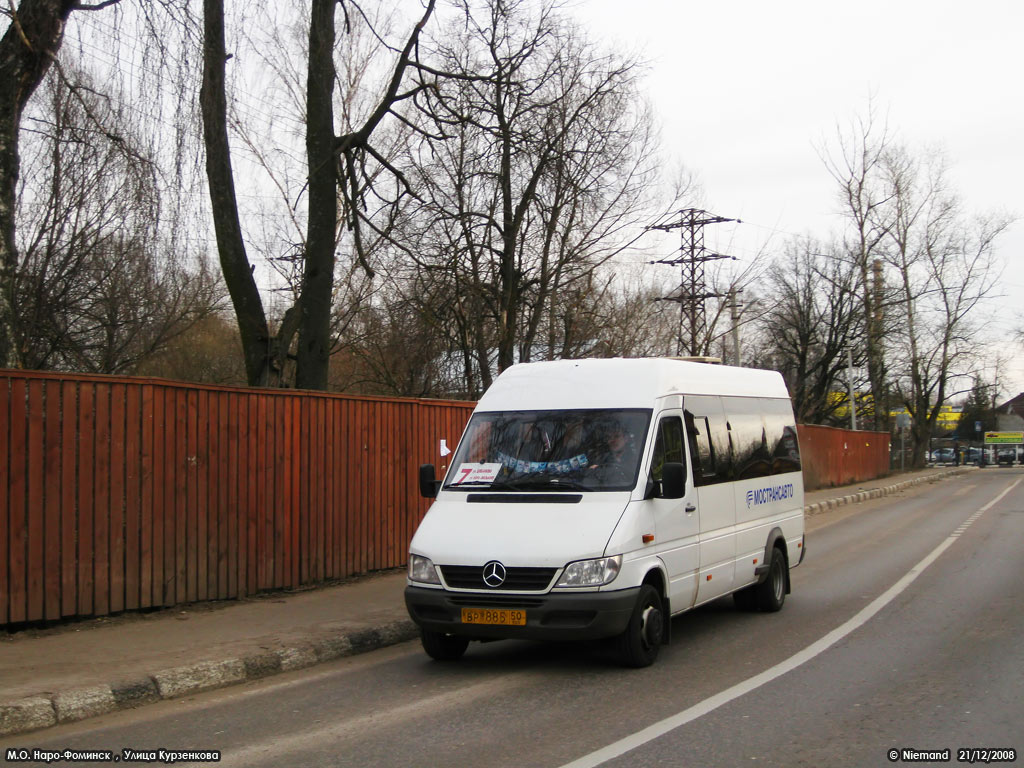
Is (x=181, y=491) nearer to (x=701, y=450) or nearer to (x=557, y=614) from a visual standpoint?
(x=557, y=614)

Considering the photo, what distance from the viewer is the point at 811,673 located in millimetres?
7145

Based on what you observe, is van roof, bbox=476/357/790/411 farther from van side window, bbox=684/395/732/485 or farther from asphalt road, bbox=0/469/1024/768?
asphalt road, bbox=0/469/1024/768

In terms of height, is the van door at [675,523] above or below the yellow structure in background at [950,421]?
below

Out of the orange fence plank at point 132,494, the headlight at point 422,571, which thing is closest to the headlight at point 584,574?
the headlight at point 422,571

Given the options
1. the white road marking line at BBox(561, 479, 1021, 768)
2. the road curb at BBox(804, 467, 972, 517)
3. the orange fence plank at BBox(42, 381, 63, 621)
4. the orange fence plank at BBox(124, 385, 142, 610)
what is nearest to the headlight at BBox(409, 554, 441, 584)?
the white road marking line at BBox(561, 479, 1021, 768)

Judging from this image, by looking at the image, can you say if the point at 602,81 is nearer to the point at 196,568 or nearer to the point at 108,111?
the point at 108,111

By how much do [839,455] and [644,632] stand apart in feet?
99.6

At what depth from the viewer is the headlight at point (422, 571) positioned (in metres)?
7.34

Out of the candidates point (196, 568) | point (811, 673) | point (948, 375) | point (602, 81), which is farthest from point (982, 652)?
point (948, 375)

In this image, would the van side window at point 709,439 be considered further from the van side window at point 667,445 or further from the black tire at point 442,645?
the black tire at point 442,645

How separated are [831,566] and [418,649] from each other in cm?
760

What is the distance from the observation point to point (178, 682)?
696 centimetres

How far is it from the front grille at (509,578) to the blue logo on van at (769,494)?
3.43 m

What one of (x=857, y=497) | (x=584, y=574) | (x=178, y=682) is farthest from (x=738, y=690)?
(x=857, y=497)
